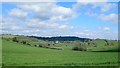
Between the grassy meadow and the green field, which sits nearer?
the green field

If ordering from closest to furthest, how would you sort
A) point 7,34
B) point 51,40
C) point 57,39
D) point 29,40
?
point 7,34 → point 29,40 → point 51,40 → point 57,39

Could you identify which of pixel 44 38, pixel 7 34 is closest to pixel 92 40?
pixel 44 38

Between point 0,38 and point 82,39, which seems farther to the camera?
point 82,39

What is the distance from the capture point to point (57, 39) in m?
136

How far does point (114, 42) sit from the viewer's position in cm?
11975

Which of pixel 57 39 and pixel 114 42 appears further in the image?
pixel 57 39

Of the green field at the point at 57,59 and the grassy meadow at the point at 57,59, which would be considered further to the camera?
the grassy meadow at the point at 57,59

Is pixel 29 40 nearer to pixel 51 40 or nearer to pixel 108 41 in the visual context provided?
pixel 51 40

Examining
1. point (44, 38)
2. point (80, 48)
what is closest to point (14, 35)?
point (44, 38)

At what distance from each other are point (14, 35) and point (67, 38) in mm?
29285

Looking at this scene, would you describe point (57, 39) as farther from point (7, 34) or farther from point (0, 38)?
point (0, 38)

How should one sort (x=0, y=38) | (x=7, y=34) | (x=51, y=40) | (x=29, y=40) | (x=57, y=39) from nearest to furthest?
(x=0, y=38)
(x=7, y=34)
(x=29, y=40)
(x=51, y=40)
(x=57, y=39)

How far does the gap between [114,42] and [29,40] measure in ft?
Answer: 119

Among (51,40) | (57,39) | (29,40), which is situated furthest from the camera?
(57,39)
